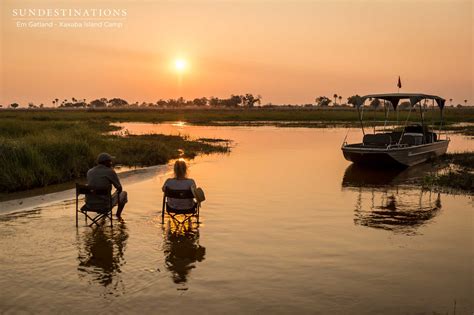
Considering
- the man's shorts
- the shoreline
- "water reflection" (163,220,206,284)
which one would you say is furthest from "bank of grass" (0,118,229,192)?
"water reflection" (163,220,206,284)

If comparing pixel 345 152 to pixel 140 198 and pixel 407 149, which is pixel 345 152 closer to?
pixel 407 149

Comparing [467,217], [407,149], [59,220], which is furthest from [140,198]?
[407,149]

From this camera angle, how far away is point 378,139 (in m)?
23.0

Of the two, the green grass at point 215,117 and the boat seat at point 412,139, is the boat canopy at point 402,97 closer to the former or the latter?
the boat seat at point 412,139

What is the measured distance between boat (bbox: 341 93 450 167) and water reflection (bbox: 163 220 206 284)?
1239 cm

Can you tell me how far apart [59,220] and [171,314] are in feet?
19.2

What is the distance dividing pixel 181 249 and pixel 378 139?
16389 millimetres

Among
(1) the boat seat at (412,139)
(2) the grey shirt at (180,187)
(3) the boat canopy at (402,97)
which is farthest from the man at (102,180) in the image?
(1) the boat seat at (412,139)

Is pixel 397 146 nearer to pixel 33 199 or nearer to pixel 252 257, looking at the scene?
pixel 33 199

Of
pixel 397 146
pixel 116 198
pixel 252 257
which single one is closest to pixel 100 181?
pixel 116 198

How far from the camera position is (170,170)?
822 inches

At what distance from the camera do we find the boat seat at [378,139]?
22831 millimetres

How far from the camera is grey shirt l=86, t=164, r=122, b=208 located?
32.0ft

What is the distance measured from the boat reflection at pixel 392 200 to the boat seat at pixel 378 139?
5.32ft
